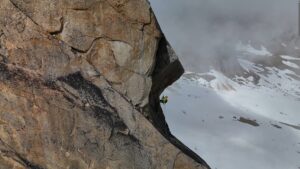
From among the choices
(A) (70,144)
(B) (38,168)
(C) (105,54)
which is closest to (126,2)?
(C) (105,54)

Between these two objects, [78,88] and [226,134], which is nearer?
[78,88]

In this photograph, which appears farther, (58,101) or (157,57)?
(157,57)

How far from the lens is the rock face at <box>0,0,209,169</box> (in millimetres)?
9820

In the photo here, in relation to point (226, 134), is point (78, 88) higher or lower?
higher

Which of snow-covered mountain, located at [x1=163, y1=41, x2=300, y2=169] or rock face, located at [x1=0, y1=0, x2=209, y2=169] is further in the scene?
snow-covered mountain, located at [x1=163, y1=41, x2=300, y2=169]

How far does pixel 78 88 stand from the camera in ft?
32.8

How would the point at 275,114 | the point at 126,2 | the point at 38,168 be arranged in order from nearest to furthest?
the point at 38,168, the point at 126,2, the point at 275,114

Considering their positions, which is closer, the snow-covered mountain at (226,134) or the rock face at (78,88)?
the rock face at (78,88)

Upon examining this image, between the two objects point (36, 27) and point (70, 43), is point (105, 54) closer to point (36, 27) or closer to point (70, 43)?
point (70, 43)

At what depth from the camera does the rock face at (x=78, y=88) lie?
9.82 metres

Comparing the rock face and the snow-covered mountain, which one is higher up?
the rock face

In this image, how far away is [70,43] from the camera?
1012 centimetres

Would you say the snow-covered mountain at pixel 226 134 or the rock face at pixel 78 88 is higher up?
the rock face at pixel 78 88

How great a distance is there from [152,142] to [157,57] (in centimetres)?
218
